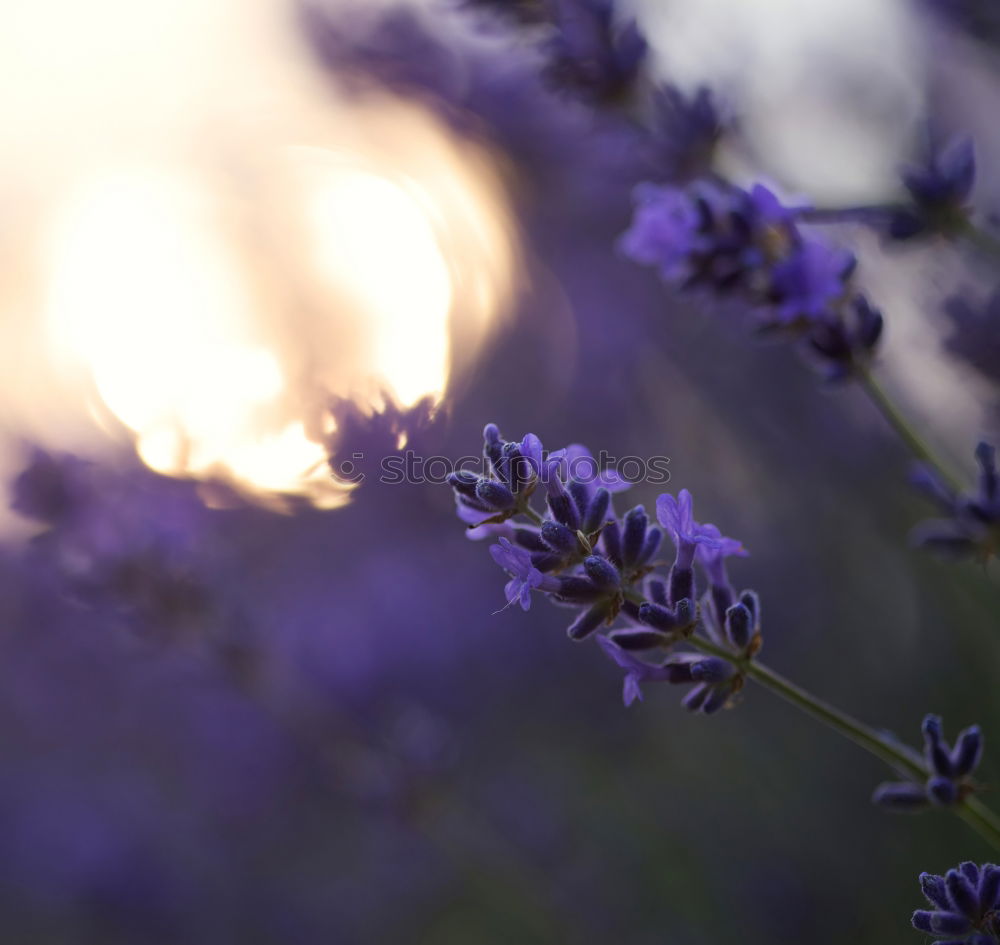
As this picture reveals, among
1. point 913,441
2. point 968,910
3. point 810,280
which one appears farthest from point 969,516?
point 968,910

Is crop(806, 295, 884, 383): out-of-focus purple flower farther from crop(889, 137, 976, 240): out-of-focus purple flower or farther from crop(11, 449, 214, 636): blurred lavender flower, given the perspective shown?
crop(11, 449, 214, 636): blurred lavender flower

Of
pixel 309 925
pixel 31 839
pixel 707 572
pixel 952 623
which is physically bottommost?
pixel 31 839

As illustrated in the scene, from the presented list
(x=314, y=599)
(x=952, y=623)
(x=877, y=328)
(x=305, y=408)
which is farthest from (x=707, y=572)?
(x=314, y=599)

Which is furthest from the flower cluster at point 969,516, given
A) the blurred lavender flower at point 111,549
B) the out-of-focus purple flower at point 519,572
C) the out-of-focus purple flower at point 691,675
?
the blurred lavender flower at point 111,549

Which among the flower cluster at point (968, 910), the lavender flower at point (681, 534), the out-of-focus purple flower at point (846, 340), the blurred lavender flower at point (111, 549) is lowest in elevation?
the blurred lavender flower at point (111, 549)

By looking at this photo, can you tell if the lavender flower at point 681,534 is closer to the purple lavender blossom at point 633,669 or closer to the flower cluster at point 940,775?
the purple lavender blossom at point 633,669

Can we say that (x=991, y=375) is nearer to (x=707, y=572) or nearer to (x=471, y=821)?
(x=707, y=572)
